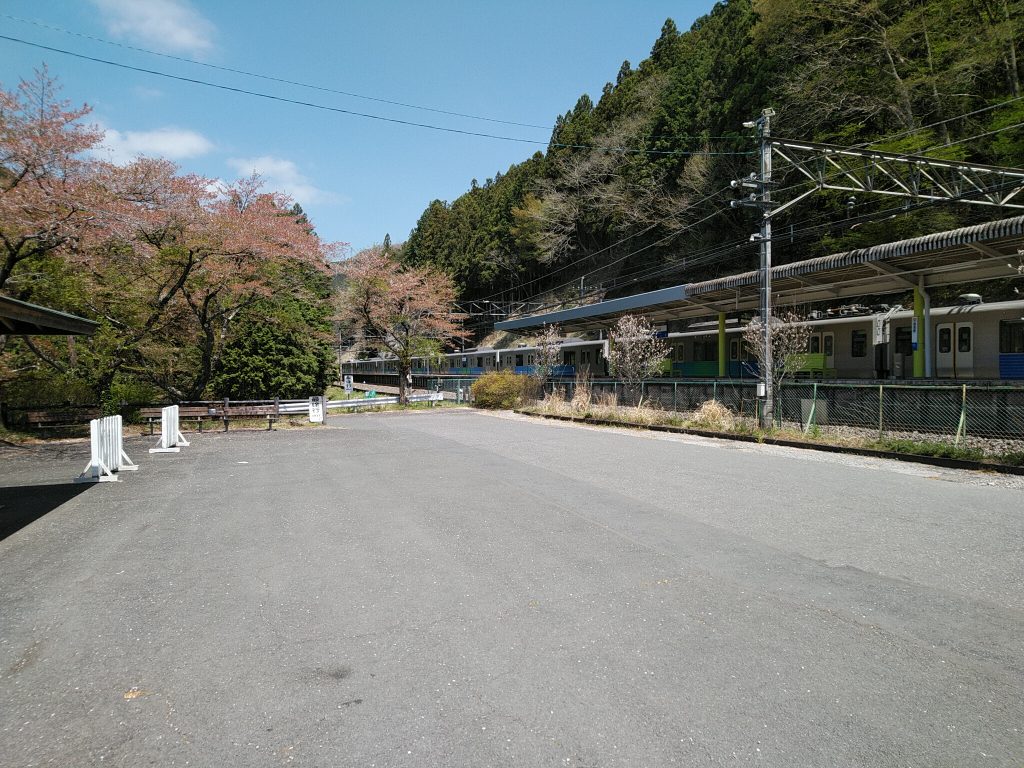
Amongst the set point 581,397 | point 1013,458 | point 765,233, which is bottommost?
point 1013,458

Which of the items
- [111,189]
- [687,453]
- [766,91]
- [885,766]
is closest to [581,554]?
[885,766]

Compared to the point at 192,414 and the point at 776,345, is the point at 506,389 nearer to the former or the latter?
the point at 776,345

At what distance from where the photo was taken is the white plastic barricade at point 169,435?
14.0 m

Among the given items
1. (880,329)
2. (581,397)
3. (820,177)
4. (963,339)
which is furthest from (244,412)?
(963,339)

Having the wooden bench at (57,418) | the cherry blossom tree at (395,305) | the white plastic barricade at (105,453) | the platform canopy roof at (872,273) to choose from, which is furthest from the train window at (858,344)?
the wooden bench at (57,418)

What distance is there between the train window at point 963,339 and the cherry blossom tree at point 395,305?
24.0 metres

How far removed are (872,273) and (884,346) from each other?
3.30 m

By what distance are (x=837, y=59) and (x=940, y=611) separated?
33197 millimetres

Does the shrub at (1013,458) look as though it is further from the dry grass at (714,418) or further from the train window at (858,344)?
the train window at (858,344)

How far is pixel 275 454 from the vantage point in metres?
13.6

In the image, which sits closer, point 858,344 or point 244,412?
point 244,412

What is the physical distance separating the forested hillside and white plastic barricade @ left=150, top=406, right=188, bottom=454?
1928 cm

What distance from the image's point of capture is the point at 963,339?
65.0ft

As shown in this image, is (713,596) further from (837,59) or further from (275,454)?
(837,59)
